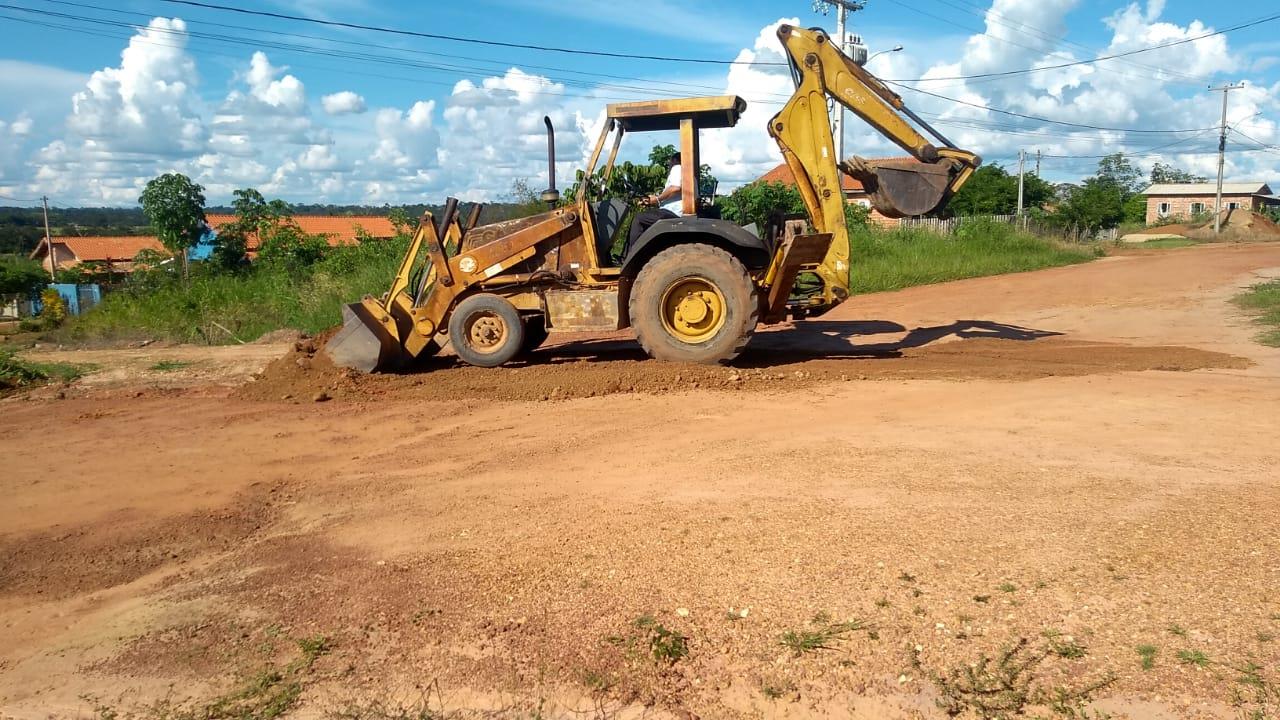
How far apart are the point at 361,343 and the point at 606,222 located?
2986 mm

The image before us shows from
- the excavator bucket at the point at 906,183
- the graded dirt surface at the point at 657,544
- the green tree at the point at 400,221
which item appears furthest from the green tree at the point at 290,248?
the excavator bucket at the point at 906,183

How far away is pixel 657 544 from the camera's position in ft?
15.2

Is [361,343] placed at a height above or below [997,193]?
below

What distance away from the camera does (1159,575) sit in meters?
4.03

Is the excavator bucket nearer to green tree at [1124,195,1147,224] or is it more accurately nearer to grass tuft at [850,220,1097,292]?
grass tuft at [850,220,1097,292]

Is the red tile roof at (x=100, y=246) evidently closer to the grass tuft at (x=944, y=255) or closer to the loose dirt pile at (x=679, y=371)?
the grass tuft at (x=944, y=255)

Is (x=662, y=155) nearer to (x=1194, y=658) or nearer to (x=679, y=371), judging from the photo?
(x=679, y=371)

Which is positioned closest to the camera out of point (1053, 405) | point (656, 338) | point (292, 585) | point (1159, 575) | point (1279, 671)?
point (1279, 671)

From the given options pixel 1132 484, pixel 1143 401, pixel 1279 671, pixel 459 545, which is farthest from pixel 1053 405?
pixel 459 545

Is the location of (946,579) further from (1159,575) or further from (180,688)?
(180,688)

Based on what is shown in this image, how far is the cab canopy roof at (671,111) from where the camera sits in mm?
9383

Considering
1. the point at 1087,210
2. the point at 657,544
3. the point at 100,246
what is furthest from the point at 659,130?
the point at 100,246

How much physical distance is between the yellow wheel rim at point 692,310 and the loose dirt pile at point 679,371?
453mm

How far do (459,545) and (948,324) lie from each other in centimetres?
1109
